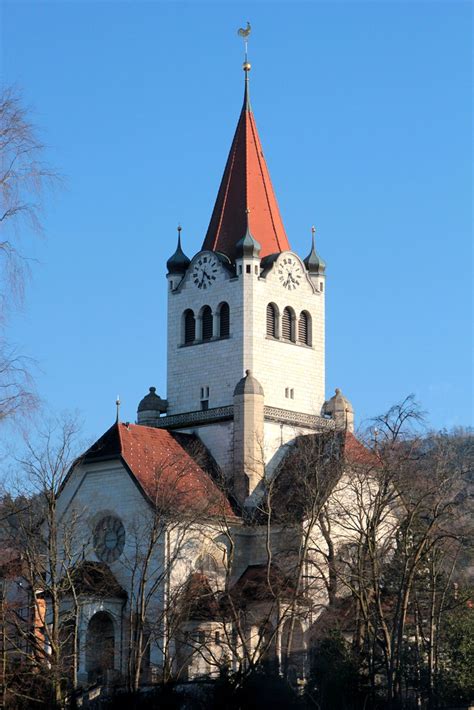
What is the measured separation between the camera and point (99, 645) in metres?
66.6

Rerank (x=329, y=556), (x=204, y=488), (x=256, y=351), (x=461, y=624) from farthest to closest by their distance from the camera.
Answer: (x=256, y=351)
(x=204, y=488)
(x=329, y=556)
(x=461, y=624)

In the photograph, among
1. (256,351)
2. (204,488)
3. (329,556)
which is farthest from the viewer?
(256,351)

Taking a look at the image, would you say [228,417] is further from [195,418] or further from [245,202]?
[245,202]

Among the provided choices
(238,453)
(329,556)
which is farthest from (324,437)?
(329,556)

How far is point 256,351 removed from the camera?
74.1 m

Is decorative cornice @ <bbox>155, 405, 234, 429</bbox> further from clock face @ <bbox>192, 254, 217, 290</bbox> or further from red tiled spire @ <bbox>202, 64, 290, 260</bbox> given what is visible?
red tiled spire @ <bbox>202, 64, 290, 260</bbox>

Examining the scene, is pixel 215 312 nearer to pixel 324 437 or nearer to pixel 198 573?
pixel 324 437

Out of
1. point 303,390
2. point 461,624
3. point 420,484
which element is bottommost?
point 461,624

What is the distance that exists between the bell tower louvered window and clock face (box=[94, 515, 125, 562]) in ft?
42.4

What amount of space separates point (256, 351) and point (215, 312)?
3097 mm

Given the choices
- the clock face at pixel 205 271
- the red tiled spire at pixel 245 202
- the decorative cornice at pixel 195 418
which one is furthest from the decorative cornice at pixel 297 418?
the red tiled spire at pixel 245 202

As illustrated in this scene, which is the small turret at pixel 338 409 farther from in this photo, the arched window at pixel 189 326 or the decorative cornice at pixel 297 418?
the arched window at pixel 189 326

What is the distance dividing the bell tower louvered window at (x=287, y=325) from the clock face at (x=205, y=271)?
3719mm

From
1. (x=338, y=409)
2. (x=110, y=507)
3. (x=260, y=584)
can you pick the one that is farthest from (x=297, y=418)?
(x=260, y=584)
